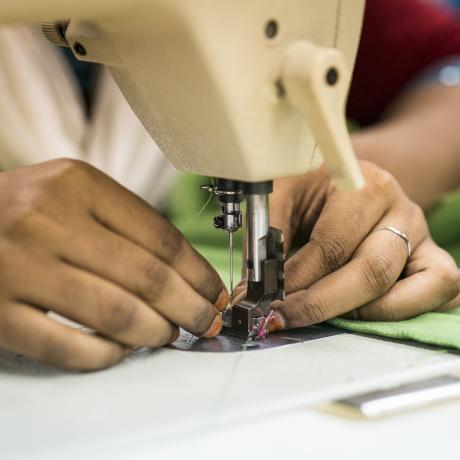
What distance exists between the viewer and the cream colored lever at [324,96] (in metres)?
0.68

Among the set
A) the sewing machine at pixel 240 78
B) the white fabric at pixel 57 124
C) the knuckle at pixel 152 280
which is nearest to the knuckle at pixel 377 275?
the sewing machine at pixel 240 78

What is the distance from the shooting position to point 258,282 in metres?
0.79

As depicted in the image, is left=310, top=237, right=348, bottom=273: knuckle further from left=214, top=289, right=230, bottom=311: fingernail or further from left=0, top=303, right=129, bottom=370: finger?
left=0, top=303, right=129, bottom=370: finger

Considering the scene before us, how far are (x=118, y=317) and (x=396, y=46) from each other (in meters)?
1.33

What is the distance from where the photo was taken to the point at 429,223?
4.19 feet

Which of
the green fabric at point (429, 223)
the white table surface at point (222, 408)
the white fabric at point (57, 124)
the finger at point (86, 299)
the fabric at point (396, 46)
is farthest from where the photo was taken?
the fabric at point (396, 46)

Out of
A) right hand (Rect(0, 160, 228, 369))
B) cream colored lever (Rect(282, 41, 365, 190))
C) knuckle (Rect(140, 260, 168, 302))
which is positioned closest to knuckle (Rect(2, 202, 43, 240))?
right hand (Rect(0, 160, 228, 369))

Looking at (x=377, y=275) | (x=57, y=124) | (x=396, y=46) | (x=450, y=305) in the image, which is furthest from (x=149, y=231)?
(x=396, y=46)

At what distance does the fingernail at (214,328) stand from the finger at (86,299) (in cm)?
8

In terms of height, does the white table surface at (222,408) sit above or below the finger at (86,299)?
below

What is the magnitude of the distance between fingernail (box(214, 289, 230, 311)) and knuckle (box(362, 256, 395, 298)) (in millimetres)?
143

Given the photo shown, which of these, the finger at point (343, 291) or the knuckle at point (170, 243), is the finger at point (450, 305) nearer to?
the finger at point (343, 291)

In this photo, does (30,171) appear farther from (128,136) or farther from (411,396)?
(128,136)

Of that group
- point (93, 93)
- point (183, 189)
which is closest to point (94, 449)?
point (183, 189)
